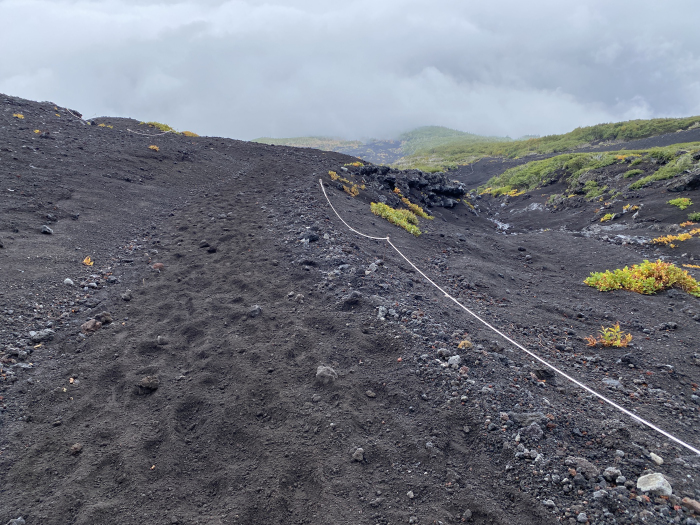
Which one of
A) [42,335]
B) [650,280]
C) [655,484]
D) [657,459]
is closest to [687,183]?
[650,280]

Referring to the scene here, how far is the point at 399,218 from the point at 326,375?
28.1ft

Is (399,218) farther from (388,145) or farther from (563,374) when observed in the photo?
(388,145)

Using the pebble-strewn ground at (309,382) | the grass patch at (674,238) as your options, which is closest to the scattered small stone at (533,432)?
the pebble-strewn ground at (309,382)

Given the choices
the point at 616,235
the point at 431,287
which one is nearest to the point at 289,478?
the point at 431,287

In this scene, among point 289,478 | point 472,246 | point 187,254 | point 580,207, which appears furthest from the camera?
point 580,207

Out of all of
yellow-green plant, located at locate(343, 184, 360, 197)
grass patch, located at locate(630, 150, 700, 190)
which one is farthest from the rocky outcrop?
grass patch, located at locate(630, 150, 700, 190)

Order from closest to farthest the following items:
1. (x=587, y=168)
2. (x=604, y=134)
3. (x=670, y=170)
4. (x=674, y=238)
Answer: (x=674, y=238) → (x=670, y=170) → (x=587, y=168) → (x=604, y=134)

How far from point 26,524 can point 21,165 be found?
37.1 feet

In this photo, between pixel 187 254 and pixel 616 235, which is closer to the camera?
pixel 187 254

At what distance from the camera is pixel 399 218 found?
470 inches

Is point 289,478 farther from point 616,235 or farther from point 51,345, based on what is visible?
point 616,235

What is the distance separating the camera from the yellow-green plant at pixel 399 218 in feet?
36.3

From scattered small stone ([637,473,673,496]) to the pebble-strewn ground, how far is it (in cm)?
2

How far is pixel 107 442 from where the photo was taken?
3.40 metres
